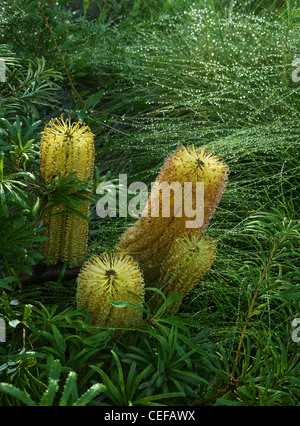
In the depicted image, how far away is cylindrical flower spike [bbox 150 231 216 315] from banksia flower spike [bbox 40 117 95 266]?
19cm

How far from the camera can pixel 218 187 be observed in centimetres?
83

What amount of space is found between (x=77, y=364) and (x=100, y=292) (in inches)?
4.7

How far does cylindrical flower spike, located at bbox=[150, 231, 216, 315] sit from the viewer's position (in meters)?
0.79

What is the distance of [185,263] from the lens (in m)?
0.79

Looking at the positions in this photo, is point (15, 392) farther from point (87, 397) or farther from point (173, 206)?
point (173, 206)

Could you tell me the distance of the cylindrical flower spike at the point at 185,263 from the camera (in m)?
0.79

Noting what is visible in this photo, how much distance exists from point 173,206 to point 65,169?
8.3 inches
